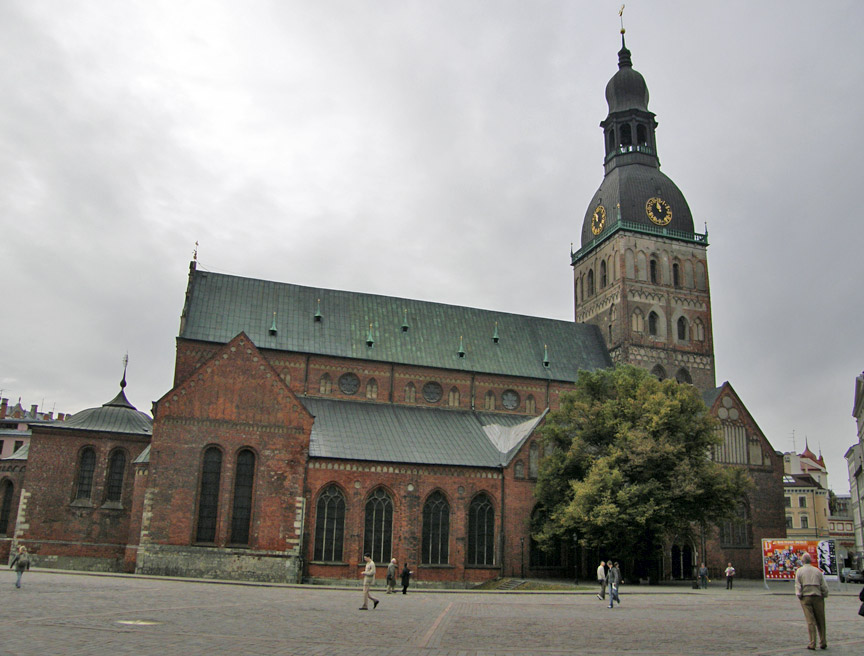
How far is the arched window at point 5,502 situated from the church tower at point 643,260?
4422 cm

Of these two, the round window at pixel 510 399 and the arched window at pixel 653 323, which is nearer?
the round window at pixel 510 399

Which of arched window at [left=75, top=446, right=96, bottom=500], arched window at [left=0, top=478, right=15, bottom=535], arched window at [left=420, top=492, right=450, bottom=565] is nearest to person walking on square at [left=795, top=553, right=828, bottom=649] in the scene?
arched window at [left=420, top=492, right=450, bottom=565]

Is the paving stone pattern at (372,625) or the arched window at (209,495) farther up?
the arched window at (209,495)

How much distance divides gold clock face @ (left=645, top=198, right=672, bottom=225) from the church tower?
3.3 inches

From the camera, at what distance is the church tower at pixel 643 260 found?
5956cm

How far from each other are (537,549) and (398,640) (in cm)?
3130

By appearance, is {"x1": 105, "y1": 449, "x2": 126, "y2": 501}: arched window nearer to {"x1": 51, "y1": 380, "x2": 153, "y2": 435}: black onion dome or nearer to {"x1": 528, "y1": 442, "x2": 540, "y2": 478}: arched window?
{"x1": 51, "y1": 380, "x2": 153, "y2": 435}: black onion dome

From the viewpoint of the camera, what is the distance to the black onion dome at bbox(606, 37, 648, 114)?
63.5m

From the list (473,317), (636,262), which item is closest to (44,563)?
(473,317)

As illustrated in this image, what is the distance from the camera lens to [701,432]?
42.5 meters

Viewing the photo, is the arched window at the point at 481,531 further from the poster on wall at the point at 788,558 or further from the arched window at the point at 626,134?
the arched window at the point at 626,134

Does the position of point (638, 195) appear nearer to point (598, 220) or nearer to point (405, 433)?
point (598, 220)

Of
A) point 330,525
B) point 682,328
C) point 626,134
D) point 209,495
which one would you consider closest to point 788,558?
point 682,328

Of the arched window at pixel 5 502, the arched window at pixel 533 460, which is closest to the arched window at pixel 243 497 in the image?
the arched window at pixel 5 502
